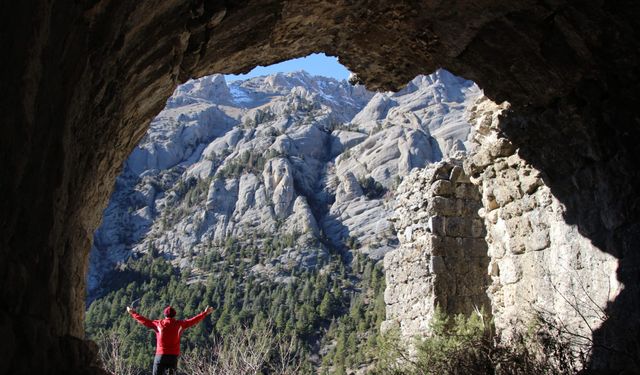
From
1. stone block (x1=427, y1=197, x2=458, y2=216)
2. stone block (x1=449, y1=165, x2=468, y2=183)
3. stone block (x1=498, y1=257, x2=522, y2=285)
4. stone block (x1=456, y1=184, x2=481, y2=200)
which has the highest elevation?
stone block (x1=449, y1=165, x2=468, y2=183)

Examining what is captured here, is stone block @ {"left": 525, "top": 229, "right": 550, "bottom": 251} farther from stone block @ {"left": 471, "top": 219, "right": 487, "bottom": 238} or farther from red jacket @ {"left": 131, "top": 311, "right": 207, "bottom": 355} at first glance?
red jacket @ {"left": 131, "top": 311, "right": 207, "bottom": 355}

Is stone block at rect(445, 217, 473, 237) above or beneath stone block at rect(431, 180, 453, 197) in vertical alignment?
beneath

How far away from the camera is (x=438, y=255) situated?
8719mm

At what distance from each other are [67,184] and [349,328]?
32202 millimetres

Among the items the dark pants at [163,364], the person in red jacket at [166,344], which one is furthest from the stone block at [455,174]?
the dark pants at [163,364]

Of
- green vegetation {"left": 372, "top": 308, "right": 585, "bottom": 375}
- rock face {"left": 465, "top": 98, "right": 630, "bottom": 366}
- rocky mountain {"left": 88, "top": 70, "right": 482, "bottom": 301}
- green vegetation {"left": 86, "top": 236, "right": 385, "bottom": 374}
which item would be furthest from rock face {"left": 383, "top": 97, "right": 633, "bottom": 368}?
rocky mountain {"left": 88, "top": 70, "right": 482, "bottom": 301}

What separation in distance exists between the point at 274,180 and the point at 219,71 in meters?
54.1

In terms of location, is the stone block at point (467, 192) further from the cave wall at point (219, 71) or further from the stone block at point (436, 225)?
the cave wall at point (219, 71)

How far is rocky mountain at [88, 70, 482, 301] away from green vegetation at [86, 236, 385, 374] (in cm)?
157

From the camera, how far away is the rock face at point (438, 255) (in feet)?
28.1

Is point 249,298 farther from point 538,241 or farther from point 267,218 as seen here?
point 538,241

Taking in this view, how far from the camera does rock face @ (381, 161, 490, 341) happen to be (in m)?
8.57

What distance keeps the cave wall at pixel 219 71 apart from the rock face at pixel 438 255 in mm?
3634

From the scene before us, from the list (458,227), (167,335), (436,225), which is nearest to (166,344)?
(167,335)
